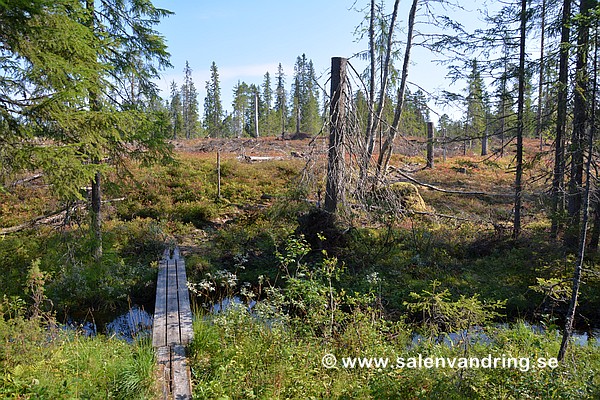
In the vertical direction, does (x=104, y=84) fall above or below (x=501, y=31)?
below

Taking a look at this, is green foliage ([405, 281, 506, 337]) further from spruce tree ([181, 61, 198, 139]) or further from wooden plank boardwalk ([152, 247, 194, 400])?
spruce tree ([181, 61, 198, 139])

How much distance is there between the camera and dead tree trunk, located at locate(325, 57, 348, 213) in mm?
7910

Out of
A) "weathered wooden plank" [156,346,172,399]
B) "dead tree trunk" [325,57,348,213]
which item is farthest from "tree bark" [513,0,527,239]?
"weathered wooden plank" [156,346,172,399]

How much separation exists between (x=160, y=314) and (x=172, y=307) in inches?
15.4

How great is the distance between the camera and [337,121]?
26.1 ft

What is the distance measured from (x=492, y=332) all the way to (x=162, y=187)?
15.4 m

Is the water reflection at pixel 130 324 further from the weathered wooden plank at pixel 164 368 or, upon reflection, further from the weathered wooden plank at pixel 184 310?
the weathered wooden plank at pixel 164 368

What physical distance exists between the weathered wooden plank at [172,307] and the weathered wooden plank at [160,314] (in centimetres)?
7

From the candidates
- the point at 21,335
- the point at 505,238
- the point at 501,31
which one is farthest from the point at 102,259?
the point at 501,31

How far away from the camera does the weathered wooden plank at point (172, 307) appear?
231 inches

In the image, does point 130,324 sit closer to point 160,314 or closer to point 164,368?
point 160,314

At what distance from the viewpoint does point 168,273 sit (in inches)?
374

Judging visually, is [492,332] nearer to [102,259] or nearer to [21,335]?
[21,335]

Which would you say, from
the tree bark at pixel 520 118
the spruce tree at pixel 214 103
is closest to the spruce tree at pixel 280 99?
the spruce tree at pixel 214 103
